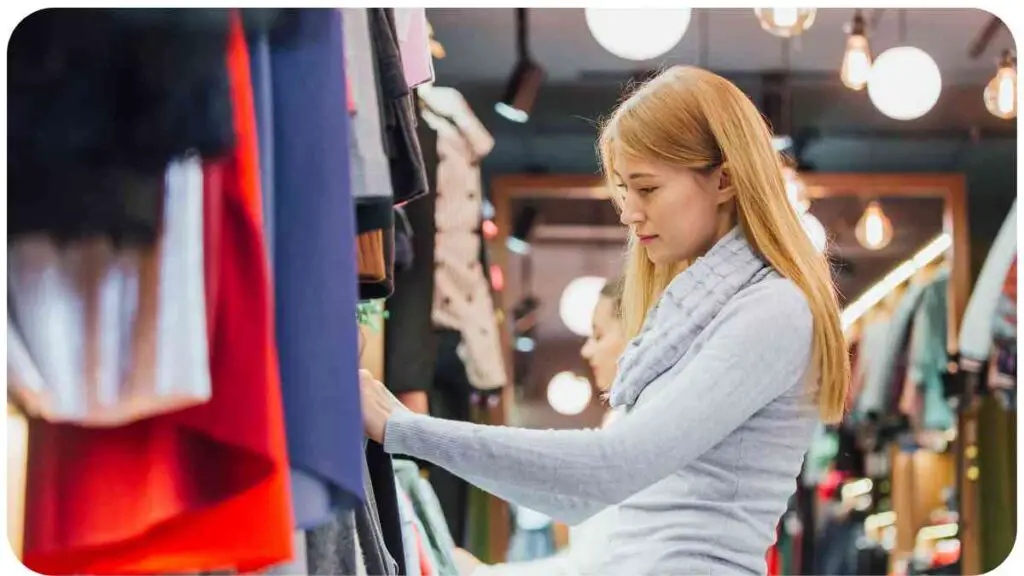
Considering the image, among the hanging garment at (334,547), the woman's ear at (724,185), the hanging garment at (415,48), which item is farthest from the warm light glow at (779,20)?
the hanging garment at (334,547)

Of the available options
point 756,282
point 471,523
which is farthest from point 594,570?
point 471,523

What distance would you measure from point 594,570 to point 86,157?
73 centimetres

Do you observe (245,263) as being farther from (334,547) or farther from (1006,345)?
(1006,345)

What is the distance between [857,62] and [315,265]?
2.24 m

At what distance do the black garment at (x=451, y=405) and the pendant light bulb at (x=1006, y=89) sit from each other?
132 centimetres

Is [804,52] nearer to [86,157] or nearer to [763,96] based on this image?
[763,96]

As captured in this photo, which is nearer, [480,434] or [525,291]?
[480,434]

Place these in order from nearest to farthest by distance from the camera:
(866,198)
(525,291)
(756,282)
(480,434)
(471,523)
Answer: (480,434), (756,282), (471,523), (866,198), (525,291)

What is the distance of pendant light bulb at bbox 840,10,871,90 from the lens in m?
3.06

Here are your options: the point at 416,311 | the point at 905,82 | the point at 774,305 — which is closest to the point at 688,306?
the point at 774,305

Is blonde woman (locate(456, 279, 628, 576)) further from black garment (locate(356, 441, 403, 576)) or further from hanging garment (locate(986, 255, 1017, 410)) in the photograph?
hanging garment (locate(986, 255, 1017, 410))

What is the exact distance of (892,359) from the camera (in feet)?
15.2

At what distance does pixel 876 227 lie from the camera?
428 cm

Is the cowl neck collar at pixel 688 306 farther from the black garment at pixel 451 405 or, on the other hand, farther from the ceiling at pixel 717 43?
the black garment at pixel 451 405
